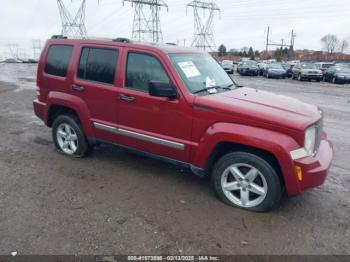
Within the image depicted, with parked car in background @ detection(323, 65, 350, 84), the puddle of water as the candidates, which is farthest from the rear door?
parked car in background @ detection(323, 65, 350, 84)

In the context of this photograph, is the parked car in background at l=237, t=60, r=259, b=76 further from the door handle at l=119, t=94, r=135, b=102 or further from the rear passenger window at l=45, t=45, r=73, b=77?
the door handle at l=119, t=94, r=135, b=102

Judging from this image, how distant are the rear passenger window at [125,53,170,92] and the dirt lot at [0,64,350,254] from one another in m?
1.39

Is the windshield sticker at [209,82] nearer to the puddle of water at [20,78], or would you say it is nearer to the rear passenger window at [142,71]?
the rear passenger window at [142,71]

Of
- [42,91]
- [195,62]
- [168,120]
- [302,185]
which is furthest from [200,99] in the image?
[42,91]

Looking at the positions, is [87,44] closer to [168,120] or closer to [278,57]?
[168,120]

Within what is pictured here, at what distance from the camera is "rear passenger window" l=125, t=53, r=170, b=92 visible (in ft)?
14.4

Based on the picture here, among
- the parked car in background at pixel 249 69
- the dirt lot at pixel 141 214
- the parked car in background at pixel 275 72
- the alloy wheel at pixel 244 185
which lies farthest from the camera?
the parked car in background at pixel 249 69

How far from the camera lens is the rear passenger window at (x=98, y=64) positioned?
4820 millimetres

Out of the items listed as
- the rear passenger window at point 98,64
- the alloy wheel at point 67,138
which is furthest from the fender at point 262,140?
the alloy wheel at point 67,138

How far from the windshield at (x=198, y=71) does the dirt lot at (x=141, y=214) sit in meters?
1.44

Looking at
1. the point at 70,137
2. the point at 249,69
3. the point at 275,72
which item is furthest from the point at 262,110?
the point at 249,69

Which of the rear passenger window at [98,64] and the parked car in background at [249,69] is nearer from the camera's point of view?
the rear passenger window at [98,64]

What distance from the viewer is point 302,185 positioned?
3609 millimetres

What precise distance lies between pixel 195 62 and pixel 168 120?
1.04 m
